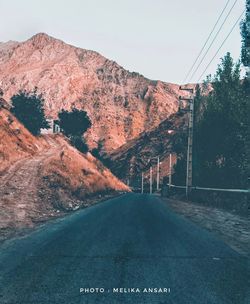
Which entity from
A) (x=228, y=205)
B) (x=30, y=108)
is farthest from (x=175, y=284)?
(x=30, y=108)

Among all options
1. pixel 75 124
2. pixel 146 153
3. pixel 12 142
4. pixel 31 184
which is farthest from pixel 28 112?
pixel 146 153

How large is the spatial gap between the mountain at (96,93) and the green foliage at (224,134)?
378 feet

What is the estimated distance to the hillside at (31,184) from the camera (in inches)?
709

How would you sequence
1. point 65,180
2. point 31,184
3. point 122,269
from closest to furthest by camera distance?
1. point 122,269
2. point 31,184
3. point 65,180

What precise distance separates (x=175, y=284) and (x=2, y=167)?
29.2 meters

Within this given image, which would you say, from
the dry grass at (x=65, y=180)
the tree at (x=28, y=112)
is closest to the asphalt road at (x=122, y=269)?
the dry grass at (x=65, y=180)

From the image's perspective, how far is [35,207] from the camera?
20.9 metres

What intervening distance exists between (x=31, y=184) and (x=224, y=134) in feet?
57.7

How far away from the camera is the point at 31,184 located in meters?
28.4

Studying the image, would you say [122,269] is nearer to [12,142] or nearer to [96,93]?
[12,142]

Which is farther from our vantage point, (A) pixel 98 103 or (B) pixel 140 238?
(A) pixel 98 103

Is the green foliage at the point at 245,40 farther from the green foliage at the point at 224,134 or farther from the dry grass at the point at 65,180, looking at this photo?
the dry grass at the point at 65,180

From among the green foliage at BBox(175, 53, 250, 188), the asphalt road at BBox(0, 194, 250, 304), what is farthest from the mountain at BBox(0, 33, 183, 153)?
the asphalt road at BBox(0, 194, 250, 304)

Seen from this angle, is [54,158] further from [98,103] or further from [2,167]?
[98,103]
